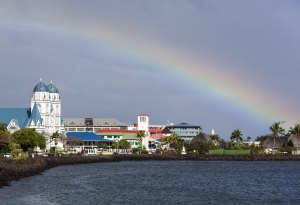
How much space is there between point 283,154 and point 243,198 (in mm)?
141108

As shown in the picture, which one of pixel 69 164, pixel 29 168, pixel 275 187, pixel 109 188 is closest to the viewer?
pixel 109 188

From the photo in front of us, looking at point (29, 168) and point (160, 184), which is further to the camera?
point (29, 168)

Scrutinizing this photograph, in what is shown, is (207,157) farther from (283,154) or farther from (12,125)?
(12,125)

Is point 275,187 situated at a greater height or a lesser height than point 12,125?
lesser

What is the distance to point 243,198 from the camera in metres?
61.6

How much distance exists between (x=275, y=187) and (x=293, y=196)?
1242cm

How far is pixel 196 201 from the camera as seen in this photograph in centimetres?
5812

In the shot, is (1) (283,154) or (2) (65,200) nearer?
(2) (65,200)

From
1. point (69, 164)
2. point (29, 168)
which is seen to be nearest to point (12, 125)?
point (69, 164)

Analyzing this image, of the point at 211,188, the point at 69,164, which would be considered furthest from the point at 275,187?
the point at 69,164

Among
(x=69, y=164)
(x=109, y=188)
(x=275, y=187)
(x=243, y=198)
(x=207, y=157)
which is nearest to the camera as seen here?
(x=243, y=198)

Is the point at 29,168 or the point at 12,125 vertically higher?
the point at 12,125

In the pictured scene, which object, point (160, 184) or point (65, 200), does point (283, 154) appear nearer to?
point (160, 184)

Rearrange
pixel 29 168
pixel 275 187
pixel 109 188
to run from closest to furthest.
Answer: pixel 109 188 < pixel 275 187 < pixel 29 168
